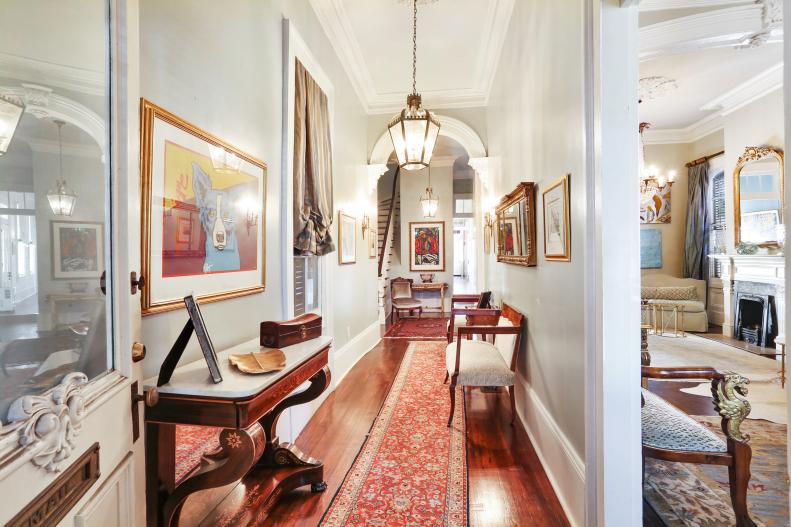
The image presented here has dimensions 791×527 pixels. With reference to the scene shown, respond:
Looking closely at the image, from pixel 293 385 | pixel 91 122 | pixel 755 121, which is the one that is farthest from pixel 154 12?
pixel 755 121

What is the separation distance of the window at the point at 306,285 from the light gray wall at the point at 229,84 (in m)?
0.45

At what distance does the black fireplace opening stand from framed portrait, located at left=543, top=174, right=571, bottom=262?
203 inches

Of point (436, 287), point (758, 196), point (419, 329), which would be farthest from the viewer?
point (436, 287)

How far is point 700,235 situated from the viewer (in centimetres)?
678

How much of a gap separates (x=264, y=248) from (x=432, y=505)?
75.3 inches

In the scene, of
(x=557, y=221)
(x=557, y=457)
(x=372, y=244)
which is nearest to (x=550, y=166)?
(x=557, y=221)

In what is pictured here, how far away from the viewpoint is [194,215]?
1.71 m

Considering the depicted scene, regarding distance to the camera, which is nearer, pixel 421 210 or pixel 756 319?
pixel 756 319

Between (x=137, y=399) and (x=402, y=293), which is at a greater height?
(x=137, y=399)

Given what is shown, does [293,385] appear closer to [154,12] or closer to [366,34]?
[154,12]

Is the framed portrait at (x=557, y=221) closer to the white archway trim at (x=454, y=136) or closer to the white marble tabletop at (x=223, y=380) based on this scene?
the white marble tabletop at (x=223, y=380)

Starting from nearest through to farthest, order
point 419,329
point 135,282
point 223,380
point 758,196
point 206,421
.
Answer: point 135,282 < point 206,421 < point 223,380 < point 758,196 < point 419,329

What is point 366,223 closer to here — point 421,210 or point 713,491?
point 421,210

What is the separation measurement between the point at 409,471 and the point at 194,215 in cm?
207
